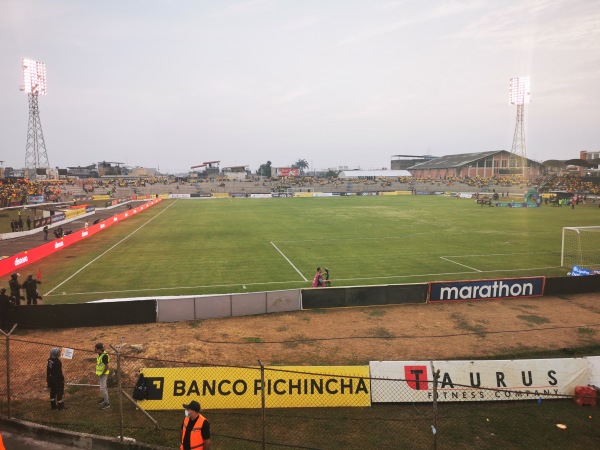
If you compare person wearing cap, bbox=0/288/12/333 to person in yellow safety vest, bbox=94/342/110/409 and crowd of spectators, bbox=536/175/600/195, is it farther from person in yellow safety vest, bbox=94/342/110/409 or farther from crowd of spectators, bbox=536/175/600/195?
crowd of spectators, bbox=536/175/600/195

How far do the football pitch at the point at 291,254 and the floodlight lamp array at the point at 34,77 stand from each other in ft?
170

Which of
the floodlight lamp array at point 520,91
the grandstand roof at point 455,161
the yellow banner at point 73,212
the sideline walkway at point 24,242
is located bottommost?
the sideline walkway at point 24,242

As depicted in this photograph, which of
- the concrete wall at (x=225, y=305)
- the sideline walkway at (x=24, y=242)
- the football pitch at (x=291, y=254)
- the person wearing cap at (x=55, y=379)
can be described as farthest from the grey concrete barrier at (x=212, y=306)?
the sideline walkway at (x=24, y=242)

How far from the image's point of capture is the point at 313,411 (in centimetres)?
1077

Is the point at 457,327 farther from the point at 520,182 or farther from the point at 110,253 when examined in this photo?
the point at 520,182

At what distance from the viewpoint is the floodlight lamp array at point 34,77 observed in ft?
272

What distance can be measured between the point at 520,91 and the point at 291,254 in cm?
9011

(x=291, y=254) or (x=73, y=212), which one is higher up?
(x=73, y=212)

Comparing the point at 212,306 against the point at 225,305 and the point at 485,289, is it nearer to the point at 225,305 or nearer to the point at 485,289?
the point at 225,305

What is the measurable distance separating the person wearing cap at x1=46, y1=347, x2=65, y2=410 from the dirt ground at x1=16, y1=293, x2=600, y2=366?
3.45m

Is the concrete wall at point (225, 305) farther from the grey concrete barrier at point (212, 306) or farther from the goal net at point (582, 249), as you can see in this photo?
the goal net at point (582, 249)

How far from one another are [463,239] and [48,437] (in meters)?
36.2

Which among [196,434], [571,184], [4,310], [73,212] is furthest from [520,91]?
[196,434]

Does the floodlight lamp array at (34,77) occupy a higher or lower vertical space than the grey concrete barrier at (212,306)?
higher
